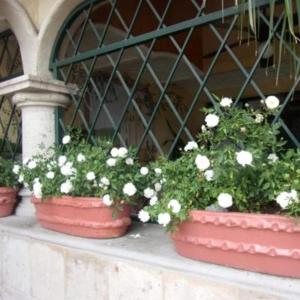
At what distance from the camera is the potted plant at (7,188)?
124 inches

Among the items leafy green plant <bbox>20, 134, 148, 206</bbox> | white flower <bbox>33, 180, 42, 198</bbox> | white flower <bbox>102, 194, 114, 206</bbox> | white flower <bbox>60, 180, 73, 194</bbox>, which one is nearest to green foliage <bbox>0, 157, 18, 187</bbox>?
leafy green plant <bbox>20, 134, 148, 206</bbox>

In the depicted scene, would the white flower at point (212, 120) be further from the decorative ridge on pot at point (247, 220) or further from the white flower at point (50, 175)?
the white flower at point (50, 175)

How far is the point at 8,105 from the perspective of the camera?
4184 millimetres

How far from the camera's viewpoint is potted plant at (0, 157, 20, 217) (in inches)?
124

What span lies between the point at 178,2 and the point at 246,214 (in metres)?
3.35

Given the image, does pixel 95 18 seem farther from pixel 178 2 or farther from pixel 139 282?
pixel 139 282

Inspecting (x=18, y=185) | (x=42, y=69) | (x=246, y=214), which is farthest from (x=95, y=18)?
(x=246, y=214)

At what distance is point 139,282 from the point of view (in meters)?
1.96

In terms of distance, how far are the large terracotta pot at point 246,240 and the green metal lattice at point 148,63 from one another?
0.52 metres

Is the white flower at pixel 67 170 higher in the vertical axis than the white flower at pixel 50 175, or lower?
higher

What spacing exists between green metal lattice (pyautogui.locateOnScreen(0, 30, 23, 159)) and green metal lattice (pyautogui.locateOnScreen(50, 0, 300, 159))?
464mm

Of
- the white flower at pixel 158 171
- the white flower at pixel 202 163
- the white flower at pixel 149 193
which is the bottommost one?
the white flower at pixel 149 193

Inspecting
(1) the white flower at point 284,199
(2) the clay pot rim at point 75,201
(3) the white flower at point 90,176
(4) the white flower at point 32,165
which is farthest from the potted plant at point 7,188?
(1) the white flower at point 284,199

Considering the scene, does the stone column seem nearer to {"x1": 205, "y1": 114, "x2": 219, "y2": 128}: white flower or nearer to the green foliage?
the green foliage
